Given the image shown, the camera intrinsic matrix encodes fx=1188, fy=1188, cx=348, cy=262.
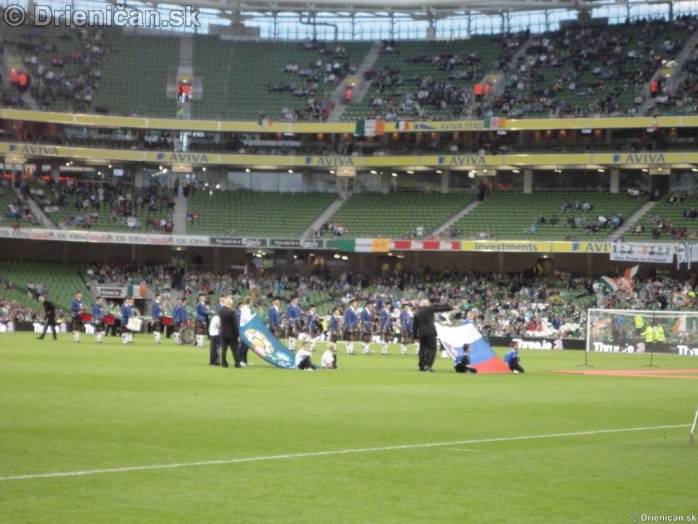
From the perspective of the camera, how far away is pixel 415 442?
1534 cm

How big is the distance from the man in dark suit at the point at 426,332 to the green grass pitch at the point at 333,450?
504 centimetres

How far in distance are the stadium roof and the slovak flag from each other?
4788 centimetres

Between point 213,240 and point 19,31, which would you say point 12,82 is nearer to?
point 19,31

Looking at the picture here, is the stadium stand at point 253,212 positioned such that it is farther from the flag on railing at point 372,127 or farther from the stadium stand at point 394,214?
the flag on railing at point 372,127

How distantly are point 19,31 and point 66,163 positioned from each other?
10.3 metres

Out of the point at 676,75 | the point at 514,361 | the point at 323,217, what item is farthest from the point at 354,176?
the point at 514,361

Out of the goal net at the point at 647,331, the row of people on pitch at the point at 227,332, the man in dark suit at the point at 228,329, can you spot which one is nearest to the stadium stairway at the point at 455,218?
the goal net at the point at 647,331

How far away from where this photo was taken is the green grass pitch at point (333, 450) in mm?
10531

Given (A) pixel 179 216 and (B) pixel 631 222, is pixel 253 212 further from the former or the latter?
(B) pixel 631 222

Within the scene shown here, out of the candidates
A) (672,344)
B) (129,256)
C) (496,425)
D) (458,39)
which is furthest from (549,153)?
(496,425)

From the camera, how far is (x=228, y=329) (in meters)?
30.5
